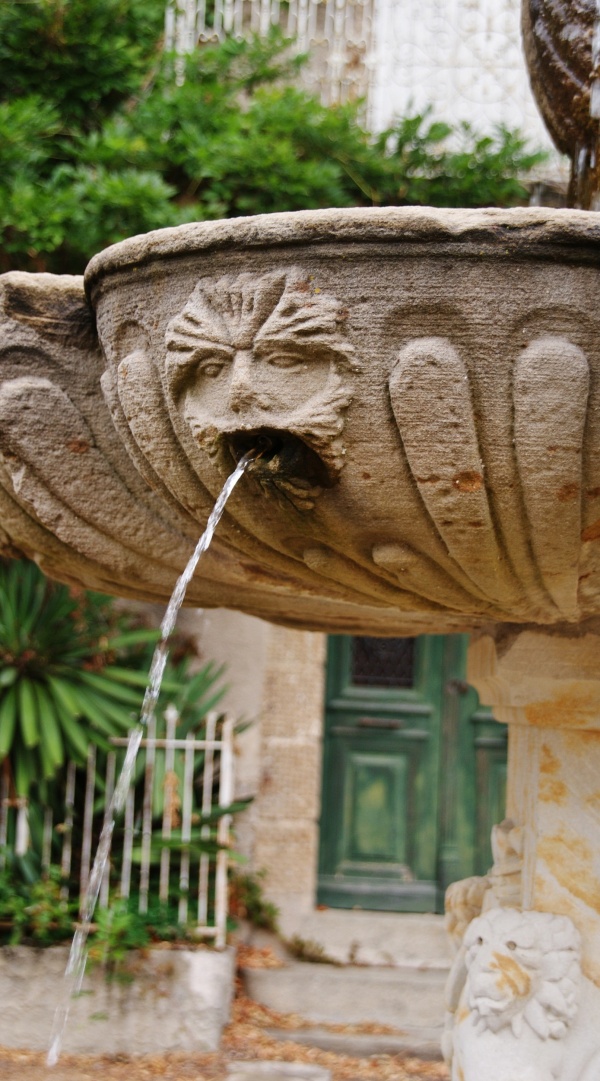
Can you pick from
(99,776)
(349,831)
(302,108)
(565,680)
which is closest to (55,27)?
(302,108)

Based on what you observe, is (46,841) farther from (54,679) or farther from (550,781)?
(550,781)

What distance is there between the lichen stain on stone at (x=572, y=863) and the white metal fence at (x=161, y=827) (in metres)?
2.55

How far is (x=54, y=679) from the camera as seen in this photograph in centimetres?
448

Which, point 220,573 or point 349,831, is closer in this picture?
point 220,573

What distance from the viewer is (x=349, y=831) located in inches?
211

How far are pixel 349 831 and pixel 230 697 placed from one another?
35.0 inches

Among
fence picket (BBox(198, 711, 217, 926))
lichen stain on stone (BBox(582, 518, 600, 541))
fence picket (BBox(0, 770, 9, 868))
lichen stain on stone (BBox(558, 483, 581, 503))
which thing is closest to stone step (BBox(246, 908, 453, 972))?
fence picket (BBox(198, 711, 217, 926))

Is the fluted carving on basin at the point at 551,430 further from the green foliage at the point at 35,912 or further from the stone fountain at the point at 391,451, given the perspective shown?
the green foliage at the point at 35,912

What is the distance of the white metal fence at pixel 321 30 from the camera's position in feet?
19.7

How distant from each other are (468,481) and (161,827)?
3.46 metres

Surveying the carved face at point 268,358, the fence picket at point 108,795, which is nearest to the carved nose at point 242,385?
the carved face at point 268,358

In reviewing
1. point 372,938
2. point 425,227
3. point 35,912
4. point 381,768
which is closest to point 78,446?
point 425,227

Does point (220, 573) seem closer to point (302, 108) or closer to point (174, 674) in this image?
point (174, 674)

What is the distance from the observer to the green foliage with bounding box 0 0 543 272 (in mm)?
4867
